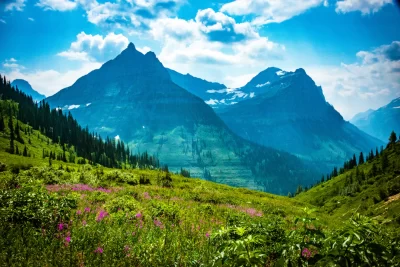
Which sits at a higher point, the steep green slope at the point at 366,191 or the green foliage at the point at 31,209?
the green foliage at the point at 31,209

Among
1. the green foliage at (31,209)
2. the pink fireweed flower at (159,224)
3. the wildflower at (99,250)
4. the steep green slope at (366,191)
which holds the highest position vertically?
the green foliage at (31,209)

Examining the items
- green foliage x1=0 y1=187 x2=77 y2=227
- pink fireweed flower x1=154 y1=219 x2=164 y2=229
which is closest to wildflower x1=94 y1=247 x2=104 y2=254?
green foliage x1=0 y1=187 x2=77 y2=227

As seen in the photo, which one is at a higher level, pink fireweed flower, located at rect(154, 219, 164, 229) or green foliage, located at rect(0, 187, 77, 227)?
green foliage, located at rect(0, 187, 77, 227)

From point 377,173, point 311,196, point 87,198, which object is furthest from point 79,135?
point 87,198

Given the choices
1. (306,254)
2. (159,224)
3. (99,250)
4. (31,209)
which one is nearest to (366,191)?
(159,224)

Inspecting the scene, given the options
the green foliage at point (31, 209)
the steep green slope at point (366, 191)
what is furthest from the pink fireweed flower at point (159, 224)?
the steep green slope at point (366, 191)

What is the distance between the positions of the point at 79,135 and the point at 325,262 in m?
210

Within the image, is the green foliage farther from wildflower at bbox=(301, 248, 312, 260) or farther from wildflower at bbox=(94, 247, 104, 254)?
wildflower at bbox=(301, 248, 312, 260)

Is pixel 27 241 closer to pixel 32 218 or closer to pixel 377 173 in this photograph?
pixel 32 218

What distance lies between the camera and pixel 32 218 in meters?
10.4

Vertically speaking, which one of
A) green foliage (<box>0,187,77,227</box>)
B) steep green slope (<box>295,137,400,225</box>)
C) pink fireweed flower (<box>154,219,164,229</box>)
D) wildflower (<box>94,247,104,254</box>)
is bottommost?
steep green slope (<box>295,137,400,225</box>)

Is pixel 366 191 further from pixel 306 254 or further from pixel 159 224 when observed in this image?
pixel 306 254

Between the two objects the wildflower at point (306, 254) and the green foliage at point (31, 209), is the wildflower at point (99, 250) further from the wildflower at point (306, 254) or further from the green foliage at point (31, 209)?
the wildflower at point (306, 254)

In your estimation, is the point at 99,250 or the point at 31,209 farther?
the point at 31,209
